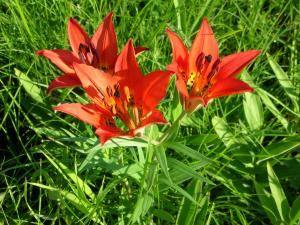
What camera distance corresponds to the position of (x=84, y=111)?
1078 mm

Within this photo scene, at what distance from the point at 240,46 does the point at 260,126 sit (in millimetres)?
326

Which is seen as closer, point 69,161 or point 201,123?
point 69,161

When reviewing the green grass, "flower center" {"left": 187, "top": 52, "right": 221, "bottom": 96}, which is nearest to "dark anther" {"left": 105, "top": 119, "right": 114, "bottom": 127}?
the green grass

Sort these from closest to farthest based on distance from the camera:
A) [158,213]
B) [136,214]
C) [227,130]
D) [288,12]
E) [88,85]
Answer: [88,85] → [136,214] → [158,213] → [227,130] → [288,12]

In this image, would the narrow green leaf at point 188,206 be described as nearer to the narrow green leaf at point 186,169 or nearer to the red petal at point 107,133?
the narrow green leaf at point 186,169

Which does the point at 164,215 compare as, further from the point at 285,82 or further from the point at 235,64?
the point at 285,82

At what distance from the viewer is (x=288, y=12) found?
6.69 ft

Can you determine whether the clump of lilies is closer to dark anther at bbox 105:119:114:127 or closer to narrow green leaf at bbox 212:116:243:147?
dark anther at bbox 105:119:114:127

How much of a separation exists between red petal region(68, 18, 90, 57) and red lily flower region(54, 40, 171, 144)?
171 millimetres

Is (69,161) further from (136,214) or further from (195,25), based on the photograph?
(195,25)

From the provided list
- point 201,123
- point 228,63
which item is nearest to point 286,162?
point 201,123

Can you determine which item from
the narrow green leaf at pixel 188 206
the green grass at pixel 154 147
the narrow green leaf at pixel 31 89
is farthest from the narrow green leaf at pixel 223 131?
the narrow green leaf at pixel 31 89

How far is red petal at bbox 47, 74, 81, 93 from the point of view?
1.13 meters

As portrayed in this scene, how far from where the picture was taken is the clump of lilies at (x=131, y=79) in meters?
1.06
